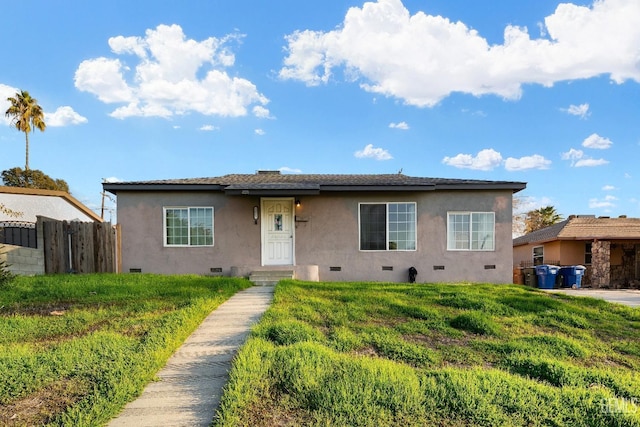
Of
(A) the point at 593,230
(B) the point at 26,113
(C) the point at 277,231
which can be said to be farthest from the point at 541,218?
(B) the point at 26,113

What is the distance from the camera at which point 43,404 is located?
2873mm

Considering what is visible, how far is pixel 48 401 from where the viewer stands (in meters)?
2.91

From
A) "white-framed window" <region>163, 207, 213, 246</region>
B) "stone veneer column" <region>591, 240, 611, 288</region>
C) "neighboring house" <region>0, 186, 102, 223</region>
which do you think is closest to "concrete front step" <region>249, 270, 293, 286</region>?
"white-framed window" <region>163, 207, 213, 246</region>

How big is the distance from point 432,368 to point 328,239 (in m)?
7.35

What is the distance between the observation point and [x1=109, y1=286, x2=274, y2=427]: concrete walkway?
8.90 feet

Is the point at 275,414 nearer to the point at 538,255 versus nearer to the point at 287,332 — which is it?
the point at 287,332

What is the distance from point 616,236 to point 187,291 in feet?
59.9

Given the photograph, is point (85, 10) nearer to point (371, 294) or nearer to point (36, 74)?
point (36, 74)

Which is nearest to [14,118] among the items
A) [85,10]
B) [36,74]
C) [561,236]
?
[36,74]

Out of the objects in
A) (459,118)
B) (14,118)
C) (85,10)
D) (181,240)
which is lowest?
(181,240)

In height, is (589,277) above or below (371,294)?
below

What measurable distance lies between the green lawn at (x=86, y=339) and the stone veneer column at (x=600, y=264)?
1654 cm

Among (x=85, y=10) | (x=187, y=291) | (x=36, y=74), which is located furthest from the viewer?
(x=36, y=74)

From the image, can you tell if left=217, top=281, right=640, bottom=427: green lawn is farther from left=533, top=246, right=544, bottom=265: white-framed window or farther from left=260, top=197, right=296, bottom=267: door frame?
left=533, top=246, right=544, bottom=265: white-framed window
